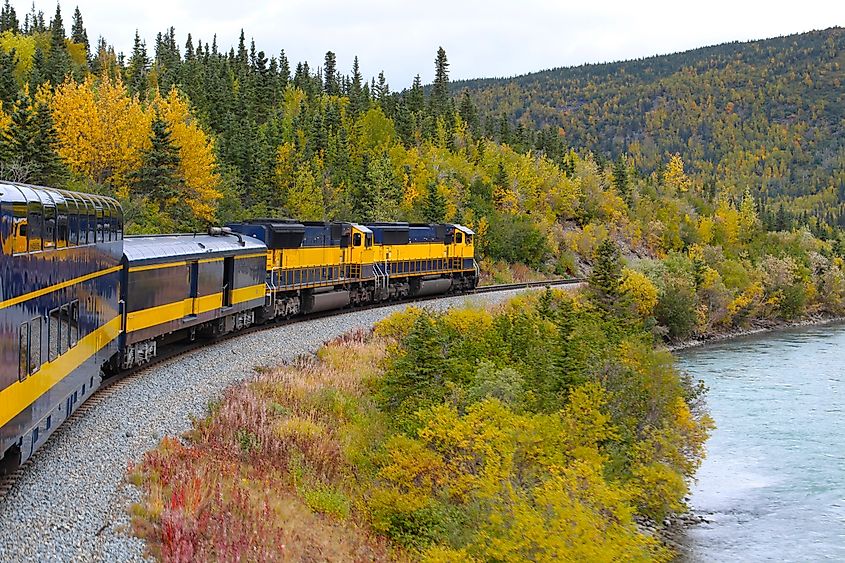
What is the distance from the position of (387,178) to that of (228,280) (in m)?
48.5

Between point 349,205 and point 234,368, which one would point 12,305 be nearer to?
point 234,368

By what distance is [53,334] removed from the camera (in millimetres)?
13969

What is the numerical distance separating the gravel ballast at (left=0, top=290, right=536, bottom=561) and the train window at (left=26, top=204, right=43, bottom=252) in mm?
3628

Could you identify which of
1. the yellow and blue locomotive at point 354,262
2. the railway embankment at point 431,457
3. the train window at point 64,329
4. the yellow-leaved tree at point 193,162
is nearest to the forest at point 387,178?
the yellow-leaved tree at point 193,162

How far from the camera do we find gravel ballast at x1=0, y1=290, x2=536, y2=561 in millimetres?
11445

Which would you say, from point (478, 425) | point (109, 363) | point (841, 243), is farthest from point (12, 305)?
point (841, 243)

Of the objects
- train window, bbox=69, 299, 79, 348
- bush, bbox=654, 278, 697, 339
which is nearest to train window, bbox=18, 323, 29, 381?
train window, bbox=69, 299, 79, 348

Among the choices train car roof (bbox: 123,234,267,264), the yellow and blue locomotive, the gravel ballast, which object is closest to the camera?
the gravel ballast

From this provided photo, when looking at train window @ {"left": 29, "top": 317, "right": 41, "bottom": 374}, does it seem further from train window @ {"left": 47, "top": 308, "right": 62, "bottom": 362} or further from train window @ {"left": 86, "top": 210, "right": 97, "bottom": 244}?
train window @ {"left": 86, "top": 210, "right": 97, "bottom": 244}

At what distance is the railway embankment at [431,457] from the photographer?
14.5 metres

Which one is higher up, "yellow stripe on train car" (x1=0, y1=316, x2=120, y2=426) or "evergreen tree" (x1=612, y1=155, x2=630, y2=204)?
"evergreen tree" (x1=612, y1=155, x2=630, y2=204)

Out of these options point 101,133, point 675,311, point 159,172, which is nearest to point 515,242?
point 675,311

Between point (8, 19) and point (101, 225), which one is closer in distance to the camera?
point (101, 225)

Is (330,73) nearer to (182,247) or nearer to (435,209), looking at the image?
(435,209)
